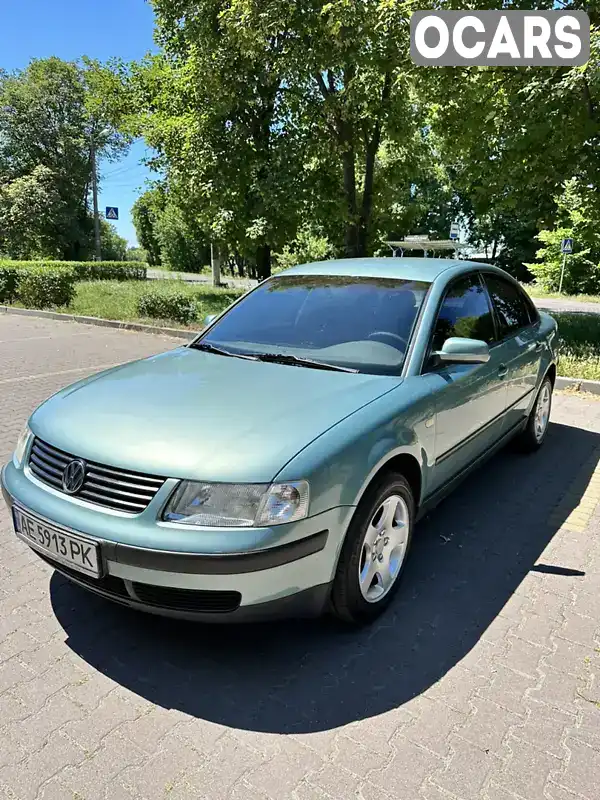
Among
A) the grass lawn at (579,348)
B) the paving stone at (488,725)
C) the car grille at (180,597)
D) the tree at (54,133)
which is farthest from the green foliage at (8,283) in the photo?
the tree at (54,133)

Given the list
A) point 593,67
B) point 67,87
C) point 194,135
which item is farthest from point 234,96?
point 67,87

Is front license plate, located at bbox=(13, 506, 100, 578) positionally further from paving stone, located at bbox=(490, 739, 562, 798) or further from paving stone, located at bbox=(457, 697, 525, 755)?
paving stone, located at bbox=(490, 739, 562, 798)

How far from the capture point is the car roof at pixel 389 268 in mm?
3674

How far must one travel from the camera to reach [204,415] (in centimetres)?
255

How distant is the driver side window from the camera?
3400 mm

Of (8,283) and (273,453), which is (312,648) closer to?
(273,453)

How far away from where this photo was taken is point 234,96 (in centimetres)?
1479

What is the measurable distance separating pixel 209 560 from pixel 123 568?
14.2 inches

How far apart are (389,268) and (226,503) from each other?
2.22 m

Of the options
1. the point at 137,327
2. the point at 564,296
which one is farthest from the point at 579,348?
the point at 564,296

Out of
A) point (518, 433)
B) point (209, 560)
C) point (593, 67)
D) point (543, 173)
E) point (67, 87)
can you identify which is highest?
point (67, 87)

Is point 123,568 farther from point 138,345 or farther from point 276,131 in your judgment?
point 276,131

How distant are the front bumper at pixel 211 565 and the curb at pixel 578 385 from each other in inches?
245

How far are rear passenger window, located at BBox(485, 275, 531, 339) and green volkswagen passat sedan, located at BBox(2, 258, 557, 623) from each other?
503 millimetres
